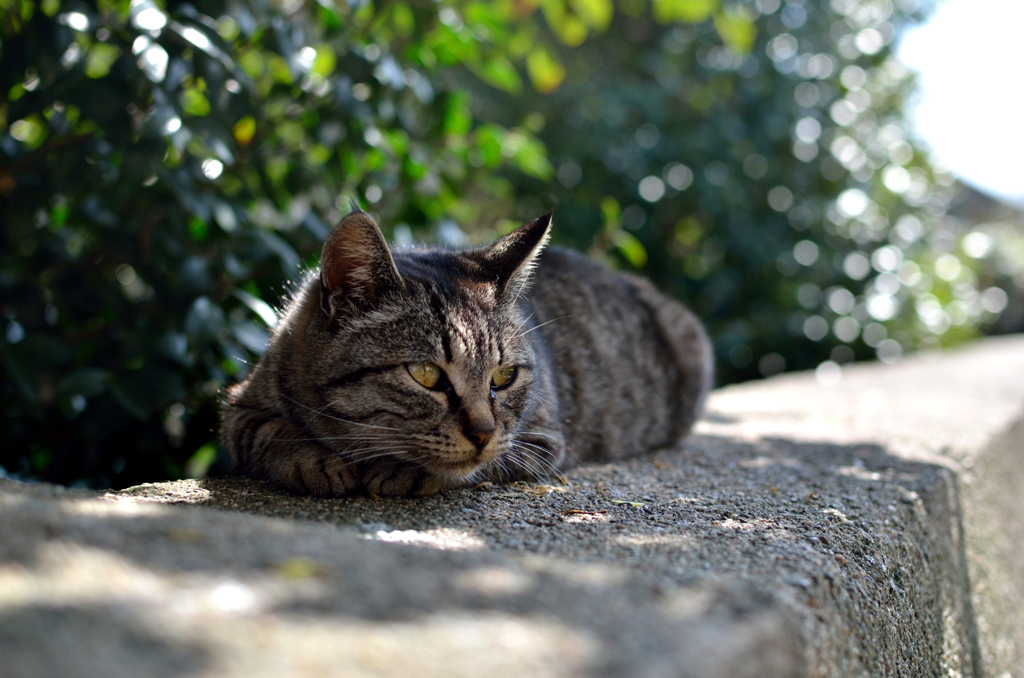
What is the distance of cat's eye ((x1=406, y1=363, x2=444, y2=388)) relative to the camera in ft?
6.72

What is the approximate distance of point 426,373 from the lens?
6.75 ft

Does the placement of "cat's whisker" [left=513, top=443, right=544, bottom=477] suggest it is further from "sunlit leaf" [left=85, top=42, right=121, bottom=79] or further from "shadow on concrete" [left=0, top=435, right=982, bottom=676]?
"sunlit leaf" [left=85, top=42, right=121, bottom=79]

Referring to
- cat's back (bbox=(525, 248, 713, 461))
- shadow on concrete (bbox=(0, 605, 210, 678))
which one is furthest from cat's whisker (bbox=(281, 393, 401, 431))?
shadow on concrete (bbox=(0, 605, 210, 678))

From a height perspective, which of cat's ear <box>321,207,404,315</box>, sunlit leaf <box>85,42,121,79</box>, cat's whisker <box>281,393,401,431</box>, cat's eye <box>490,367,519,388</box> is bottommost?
cat's whisker <box>281,393,401,431</box>

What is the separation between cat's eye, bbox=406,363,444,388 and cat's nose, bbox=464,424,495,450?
18cm

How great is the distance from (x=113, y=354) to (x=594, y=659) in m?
2.38

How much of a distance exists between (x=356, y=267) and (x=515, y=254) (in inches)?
20.4

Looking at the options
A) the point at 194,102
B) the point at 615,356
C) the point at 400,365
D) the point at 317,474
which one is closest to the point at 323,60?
the point at 194,102

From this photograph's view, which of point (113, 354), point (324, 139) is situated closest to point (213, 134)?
point (324, 139)

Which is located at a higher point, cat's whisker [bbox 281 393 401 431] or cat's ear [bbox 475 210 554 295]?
cat's ear [bbox 475 210 554 295]

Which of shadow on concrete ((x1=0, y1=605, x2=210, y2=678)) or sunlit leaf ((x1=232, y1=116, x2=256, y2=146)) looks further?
sunlit leaf ((x1=232, y1=116, x2=256, y2=146))

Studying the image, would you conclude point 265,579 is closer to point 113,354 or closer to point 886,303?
point 113,354

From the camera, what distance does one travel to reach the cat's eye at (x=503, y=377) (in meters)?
2.21

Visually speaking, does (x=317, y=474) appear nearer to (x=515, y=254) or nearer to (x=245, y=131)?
(x=515, y=254)
